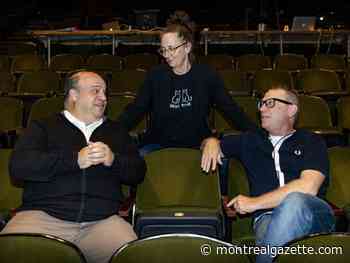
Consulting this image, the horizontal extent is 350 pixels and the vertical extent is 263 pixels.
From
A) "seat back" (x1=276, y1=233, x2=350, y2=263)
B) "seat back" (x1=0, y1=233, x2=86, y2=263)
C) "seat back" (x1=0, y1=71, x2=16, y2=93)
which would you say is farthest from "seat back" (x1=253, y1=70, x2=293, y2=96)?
"seat back" (x1=0, y1=233, x2=86, y2=263)

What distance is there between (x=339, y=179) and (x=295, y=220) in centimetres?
93

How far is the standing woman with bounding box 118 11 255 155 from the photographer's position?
3855mm

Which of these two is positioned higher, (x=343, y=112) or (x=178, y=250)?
(x=343, y=112)

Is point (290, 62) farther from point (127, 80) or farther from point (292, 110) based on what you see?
point (292, 110)

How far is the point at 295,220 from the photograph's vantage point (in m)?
2.64

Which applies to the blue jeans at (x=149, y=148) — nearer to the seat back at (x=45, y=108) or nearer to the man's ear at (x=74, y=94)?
the man's ear at (x=74, y=94)

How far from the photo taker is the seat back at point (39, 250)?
2.21 meters

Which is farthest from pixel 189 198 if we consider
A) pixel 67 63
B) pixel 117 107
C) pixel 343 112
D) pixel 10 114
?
pixel 67 63

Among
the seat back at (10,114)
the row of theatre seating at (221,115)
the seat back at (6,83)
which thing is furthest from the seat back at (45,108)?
the seat back at (6,83)

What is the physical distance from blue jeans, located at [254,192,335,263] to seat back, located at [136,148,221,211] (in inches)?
26.3

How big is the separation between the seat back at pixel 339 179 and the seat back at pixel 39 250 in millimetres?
1759

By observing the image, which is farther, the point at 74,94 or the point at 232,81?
the point at 232,81

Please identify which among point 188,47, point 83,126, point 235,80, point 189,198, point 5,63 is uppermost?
point 188,47

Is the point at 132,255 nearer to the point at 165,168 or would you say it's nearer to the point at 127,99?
the point at 165,168
